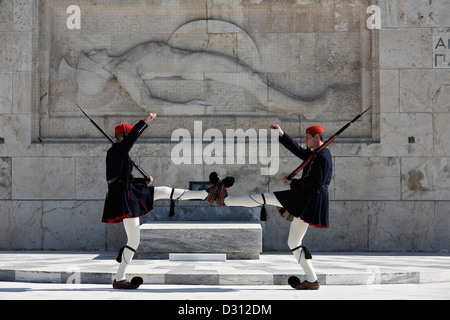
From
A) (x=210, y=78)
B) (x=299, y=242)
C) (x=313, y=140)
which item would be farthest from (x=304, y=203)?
(x=210, y=78)

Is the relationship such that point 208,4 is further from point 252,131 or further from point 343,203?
point 343,203

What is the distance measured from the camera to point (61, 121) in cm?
1220

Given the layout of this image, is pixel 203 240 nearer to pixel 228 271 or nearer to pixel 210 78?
pixel 228 271

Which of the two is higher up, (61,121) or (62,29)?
(62,29)

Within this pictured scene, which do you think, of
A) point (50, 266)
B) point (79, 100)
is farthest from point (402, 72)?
point (50, 266)

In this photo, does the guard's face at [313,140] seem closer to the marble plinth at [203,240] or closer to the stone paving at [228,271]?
the stone paving at [228,271]

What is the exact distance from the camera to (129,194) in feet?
24.4

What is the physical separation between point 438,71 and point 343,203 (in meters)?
2.73

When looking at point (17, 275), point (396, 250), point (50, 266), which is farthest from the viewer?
point (396, 250)

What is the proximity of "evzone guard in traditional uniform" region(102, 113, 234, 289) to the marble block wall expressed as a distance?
4.07 metres

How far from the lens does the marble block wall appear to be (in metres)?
11.8

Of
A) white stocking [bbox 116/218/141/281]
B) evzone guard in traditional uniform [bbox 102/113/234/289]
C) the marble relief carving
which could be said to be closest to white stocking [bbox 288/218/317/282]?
evzone guard in traditional uniform [bbox 102/113/234/289]

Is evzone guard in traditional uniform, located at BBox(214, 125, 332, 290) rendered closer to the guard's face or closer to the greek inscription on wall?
the guard's face

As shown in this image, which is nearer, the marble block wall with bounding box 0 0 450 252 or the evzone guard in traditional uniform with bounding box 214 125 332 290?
the evzone guard in traditional uniform with bounding box 214 125 332 290
